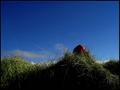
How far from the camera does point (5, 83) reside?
12477 mm

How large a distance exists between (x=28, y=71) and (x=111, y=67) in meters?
2.85

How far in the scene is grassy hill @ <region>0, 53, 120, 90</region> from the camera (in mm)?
10680

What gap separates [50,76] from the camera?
445 inches

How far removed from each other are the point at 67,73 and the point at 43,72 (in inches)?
38.9

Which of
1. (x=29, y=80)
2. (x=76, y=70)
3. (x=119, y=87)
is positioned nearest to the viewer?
(x=119, y=87)

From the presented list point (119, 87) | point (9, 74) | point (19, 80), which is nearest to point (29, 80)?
point (19, 80)

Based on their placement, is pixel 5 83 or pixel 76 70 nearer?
pixel 76 70

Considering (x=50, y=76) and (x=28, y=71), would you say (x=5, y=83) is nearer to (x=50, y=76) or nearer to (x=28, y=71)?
(x=28, y=71)

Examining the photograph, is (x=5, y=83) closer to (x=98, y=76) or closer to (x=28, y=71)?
(x=28, y=71)

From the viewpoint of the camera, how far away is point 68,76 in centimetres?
1105

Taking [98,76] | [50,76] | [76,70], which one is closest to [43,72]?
[50,76]

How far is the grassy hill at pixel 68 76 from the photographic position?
10680 mm

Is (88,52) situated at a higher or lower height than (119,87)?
higher

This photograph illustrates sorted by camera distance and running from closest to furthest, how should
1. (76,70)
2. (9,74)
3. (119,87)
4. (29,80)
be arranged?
(119,87), (76,70), (29,80), (9,74)
